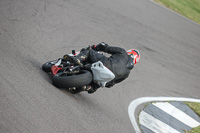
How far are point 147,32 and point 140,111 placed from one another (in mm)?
5970

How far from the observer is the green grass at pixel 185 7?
60.0 ft

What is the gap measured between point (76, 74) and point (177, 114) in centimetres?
349

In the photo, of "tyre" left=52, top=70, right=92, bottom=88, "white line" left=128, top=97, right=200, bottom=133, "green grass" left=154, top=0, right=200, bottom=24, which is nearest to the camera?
"tyre" left=52, top=70, right=92, bottom=88

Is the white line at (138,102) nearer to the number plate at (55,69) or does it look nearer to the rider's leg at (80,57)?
the rider's leg at (80,57)

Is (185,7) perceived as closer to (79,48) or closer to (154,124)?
(79,48)

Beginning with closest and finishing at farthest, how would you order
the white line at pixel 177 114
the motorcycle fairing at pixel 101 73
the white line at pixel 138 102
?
1. the motorcycle fairing at pixel 101 73
2. the white line at pixel 138 102
3. the white line at pixel 177 114

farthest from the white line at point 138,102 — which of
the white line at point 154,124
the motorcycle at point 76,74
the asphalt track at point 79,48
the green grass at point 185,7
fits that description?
the green grass at point 185,7

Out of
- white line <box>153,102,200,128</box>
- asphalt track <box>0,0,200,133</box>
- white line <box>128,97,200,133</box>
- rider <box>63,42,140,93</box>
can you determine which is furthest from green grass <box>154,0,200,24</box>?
rider <box>63,42,140,93</box>

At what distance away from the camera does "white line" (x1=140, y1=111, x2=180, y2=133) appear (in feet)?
21.4

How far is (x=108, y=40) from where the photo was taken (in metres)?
9.91

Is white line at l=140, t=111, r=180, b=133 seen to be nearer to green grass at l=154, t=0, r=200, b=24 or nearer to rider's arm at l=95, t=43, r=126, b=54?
rider's arm at l=95, t=43, r=126, b=54

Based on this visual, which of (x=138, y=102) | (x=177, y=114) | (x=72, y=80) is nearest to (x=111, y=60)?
(x=72, y=80)

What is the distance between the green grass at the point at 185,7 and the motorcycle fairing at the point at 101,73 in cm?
1365

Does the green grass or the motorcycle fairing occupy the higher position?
the motorcycle fairing
